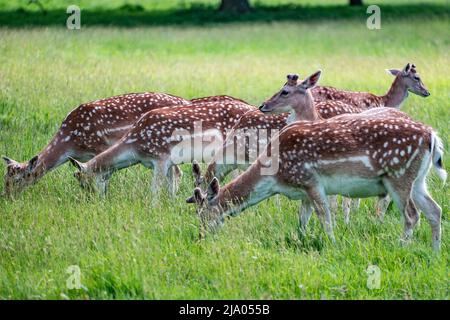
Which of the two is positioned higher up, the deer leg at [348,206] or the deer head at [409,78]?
the deer head at [409,78]

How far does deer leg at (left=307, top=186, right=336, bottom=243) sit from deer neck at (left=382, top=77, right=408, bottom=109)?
375cm

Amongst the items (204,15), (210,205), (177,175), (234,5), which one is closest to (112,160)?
(177,175)

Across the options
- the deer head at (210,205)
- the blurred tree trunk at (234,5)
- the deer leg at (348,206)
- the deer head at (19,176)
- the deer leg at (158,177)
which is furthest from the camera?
the blurred tree trunk at (234,5)

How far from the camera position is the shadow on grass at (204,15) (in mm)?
25562

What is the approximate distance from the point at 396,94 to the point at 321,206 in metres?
4.21

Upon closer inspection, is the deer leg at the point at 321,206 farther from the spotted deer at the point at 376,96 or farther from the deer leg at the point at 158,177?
the spotted deer at the point at 376,96

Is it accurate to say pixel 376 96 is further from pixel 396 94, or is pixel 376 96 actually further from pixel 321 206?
pixel 321 206

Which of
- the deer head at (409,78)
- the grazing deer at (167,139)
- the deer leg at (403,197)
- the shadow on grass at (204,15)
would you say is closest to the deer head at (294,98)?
the grazing deer at (167,139)

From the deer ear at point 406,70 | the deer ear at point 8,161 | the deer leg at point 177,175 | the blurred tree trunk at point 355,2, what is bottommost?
the blurred tree trunk at point 355,2

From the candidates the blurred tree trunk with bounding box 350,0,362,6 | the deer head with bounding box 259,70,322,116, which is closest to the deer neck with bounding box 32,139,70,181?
the deer head with bounding box 259,70,322,116

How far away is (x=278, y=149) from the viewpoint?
8.02m

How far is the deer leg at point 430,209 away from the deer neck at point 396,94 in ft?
11.8

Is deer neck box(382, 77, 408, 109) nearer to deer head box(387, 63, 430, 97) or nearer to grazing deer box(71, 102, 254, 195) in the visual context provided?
deer head box(387, 63, 430, 97)
